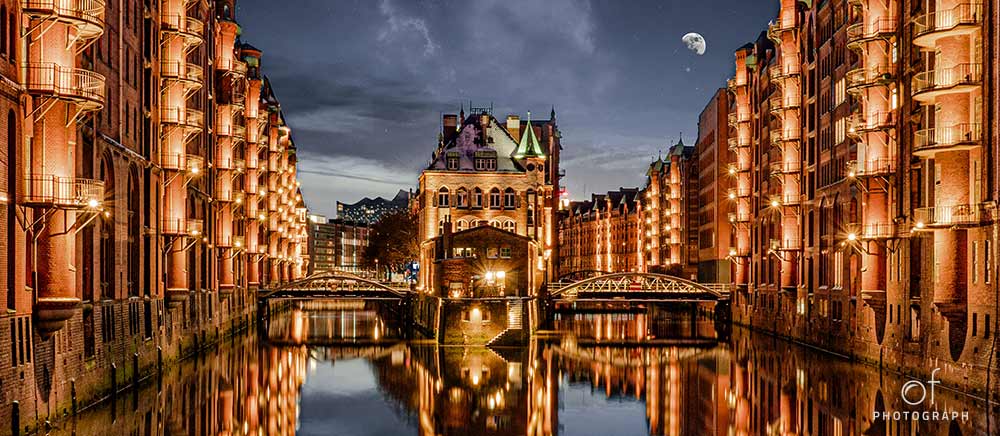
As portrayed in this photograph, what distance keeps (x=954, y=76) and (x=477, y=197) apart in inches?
2457

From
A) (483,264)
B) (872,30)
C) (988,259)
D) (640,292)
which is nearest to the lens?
(988,259)

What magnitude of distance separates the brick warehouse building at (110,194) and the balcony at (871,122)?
112ft

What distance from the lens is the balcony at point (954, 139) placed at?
138 ft

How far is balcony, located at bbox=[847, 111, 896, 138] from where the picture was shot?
174 ft

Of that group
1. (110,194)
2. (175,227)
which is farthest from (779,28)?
(110,194)

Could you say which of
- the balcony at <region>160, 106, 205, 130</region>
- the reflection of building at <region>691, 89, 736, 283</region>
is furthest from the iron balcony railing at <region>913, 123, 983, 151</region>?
the reflection of building at <region>691, 89, 736, 283</region>

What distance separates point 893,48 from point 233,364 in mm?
38860

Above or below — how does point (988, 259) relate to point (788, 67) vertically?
below

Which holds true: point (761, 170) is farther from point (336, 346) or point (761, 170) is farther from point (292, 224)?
point (292, 224)

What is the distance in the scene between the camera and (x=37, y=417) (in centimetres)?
3294

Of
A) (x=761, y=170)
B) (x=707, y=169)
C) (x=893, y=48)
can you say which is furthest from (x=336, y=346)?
(x=707, y=169)

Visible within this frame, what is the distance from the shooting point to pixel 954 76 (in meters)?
43.0

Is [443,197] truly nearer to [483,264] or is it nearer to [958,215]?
[483,264]

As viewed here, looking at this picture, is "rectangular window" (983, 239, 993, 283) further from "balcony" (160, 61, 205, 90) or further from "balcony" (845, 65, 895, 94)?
"balcony" (160, 61, 205, 90)
